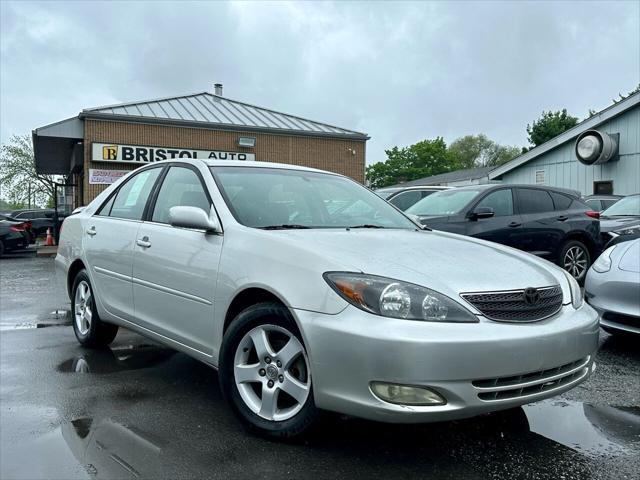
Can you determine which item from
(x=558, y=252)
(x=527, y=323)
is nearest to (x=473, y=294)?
(x=527, y=323)

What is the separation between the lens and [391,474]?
2.57m

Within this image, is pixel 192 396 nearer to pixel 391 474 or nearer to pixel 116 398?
pixel 116 398

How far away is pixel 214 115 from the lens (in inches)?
830

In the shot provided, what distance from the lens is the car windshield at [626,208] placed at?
396 inches

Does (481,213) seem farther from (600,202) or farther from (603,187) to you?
(603,187)

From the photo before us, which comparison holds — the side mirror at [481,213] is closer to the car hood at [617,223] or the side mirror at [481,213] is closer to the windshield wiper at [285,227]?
the car hood at [617,223]

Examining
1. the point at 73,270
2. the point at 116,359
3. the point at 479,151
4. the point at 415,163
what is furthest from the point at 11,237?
the point at 479,151

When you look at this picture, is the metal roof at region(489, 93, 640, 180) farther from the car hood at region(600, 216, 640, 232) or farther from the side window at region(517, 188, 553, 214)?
the side window at region(517, 188, 553, 214)

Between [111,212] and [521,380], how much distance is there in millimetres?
3572

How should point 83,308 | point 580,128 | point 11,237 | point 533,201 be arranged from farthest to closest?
point 580,128
point 11,237
point 533,201
point 83,308

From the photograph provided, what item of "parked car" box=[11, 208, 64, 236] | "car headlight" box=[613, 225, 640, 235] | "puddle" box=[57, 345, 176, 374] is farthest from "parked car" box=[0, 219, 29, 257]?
"car headlight" box=[613, 225, 640, 235]

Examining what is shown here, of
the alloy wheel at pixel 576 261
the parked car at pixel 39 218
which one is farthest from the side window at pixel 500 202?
the parked car at pixel 39 218

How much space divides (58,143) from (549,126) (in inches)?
1541

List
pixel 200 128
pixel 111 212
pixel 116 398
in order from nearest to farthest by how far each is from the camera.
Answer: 1. pixel 116 398
2. pixel 111 212
3. pixel 200 128
